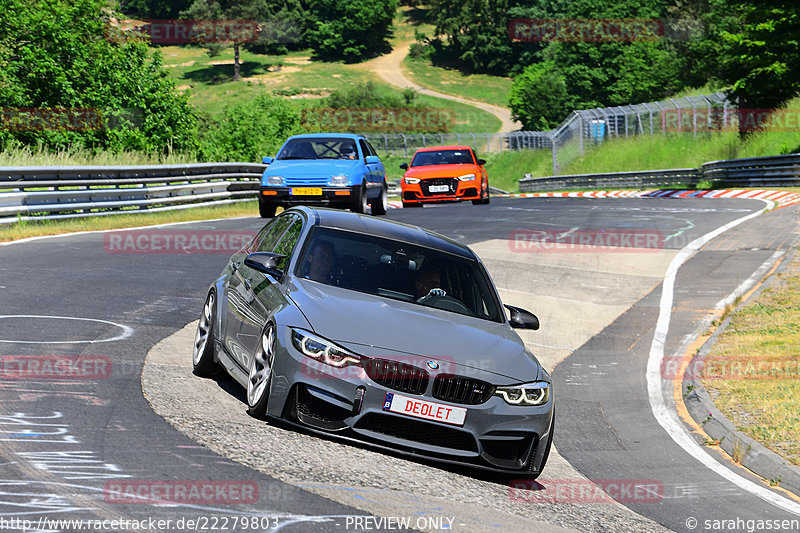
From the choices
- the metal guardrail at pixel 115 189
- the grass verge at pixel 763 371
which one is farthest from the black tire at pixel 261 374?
the metal guardrail at pixel 115 189

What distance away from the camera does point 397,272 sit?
7738 mm

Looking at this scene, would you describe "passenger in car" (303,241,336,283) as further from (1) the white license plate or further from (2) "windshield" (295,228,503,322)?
(1) the white license plate

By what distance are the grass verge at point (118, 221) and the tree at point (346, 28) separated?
123m

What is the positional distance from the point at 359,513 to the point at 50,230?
Result: 50.3 feet

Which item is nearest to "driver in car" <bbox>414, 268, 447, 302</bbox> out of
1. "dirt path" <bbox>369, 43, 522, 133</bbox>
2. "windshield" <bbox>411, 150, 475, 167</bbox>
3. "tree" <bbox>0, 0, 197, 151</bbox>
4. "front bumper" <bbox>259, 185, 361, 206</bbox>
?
"front bumper" <bbox>259, 185, 361, 206</bbox>

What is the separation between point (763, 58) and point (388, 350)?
135 ft

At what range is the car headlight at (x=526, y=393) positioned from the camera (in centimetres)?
662

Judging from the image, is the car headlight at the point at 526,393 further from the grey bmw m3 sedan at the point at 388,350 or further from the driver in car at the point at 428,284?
the driver in car at the point at 428,284

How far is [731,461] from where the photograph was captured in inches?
326

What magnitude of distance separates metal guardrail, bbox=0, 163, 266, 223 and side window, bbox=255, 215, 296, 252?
37.6 ft

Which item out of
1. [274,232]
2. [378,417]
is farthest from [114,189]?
[378,417]

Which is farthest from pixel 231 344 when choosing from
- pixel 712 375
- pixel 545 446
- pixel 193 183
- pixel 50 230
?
pixel 193 183

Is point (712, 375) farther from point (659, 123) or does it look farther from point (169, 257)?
point (659, 123)

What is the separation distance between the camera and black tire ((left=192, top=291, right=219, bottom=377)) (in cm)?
827
